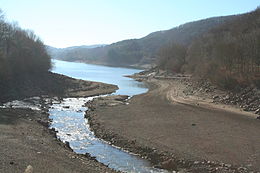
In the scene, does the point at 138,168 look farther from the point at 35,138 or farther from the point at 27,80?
the point at 27,80

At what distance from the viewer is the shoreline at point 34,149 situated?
14617 millimetres

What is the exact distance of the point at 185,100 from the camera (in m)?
42.2

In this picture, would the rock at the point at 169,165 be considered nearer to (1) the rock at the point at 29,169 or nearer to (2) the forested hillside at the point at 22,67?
(1) the rock at the point at 29,169

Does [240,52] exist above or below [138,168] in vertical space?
above

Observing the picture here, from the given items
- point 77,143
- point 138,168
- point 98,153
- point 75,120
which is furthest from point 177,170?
point 75,120

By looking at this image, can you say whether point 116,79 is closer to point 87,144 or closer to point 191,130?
point 191,130

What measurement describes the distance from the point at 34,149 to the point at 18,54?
46.5 meters

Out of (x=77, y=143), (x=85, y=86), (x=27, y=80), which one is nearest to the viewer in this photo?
(x=77, y=143)

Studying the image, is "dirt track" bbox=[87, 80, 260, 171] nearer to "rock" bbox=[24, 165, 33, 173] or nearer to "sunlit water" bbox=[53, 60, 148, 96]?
"rock" bbox=[24, 165, 33, 173]

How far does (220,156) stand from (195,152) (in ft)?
5.24

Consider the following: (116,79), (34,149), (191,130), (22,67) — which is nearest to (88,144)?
(34,149)

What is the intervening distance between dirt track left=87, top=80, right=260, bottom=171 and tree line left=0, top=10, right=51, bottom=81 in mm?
24291

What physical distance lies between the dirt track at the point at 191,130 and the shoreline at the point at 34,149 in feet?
17.7

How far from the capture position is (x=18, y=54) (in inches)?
2363
